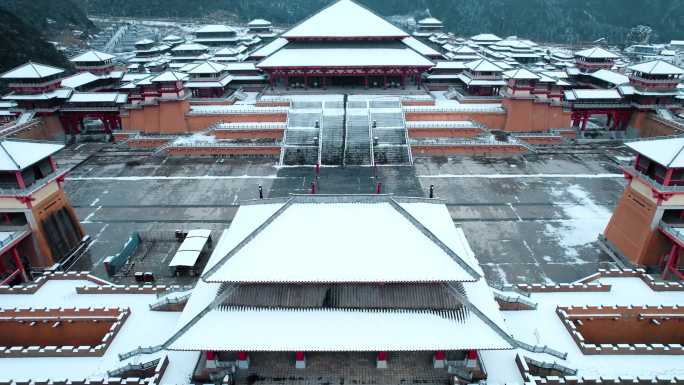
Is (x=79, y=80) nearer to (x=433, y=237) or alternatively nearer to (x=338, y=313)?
(x=338, y=313)

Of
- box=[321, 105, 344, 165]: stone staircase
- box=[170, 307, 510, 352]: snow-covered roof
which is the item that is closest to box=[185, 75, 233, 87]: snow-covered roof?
box=[321, 105, 344, 165]: stone staircase

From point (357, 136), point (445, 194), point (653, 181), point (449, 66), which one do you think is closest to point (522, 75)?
point (449, 66)

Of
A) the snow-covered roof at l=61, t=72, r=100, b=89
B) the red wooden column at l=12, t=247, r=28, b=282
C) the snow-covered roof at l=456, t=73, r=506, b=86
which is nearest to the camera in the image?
the red wooden column at l=12, t=247, r=28, b=282

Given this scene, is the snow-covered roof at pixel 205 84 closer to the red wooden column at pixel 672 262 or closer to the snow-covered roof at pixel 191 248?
the snow-covered roof at pixel 191 248

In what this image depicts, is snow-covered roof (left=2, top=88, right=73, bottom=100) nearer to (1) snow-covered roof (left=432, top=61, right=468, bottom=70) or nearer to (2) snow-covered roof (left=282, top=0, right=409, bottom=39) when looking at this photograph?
(2) snow-covered roof (left=282, top=0, right=409, bottom=39)

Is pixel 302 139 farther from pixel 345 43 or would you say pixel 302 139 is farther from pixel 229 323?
pixel 229 323

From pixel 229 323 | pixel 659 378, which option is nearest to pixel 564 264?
pixel 659 378
